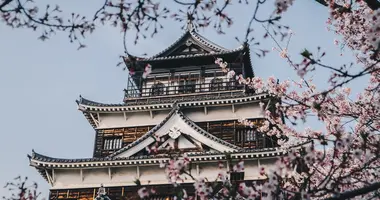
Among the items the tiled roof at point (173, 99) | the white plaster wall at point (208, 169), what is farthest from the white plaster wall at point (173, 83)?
the white plaster wall at point (208, 169)

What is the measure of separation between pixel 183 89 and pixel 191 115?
207 centimetres

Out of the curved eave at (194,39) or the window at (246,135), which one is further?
the curved eave at (194,39)

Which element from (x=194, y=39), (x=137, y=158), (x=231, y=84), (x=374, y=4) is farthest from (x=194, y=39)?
(x=374, y=4)

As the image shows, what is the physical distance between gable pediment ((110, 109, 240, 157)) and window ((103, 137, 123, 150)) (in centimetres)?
219

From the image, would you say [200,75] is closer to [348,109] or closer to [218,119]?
[218,119]

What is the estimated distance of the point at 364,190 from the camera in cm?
478

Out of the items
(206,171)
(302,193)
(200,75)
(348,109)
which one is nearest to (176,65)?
(200,75)

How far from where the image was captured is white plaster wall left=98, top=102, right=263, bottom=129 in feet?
69.9

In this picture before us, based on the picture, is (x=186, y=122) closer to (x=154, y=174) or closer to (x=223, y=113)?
(x=223, y=113)

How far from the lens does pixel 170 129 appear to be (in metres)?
20.5

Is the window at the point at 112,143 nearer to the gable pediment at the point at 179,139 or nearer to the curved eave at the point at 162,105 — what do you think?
the curved eave at the point at 162,105

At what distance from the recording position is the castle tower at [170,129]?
19000mm

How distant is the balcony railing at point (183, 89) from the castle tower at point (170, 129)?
0.15ft

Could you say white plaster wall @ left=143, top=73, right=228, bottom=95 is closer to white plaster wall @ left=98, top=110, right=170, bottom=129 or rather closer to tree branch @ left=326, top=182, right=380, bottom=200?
white plaster wall @ left=98, top=110, right=170, bottom=129
